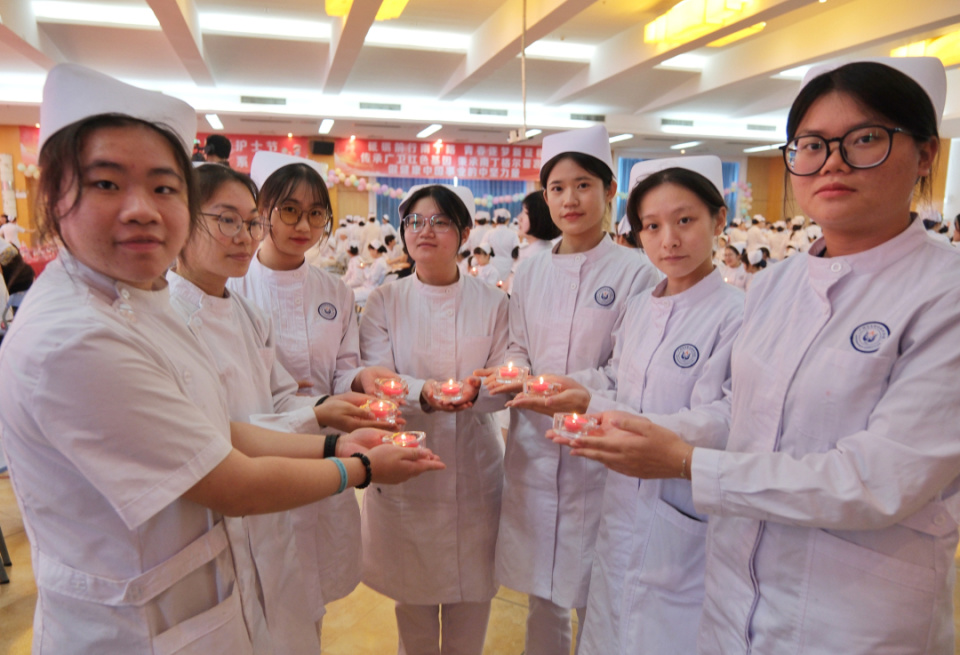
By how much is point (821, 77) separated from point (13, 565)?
4188 mm

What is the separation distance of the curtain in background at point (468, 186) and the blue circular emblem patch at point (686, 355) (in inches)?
543

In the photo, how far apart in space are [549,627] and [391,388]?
1139mm

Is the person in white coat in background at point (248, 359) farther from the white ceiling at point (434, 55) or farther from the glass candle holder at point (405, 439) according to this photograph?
the white ceiling at point (434, 55)

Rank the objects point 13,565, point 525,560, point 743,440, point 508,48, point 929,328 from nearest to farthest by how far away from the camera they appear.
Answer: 1. point 929,328
2. point 743,440
3. point 525,560
4. point 13,565
5. point 508,48

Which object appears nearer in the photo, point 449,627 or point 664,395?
point 664,395

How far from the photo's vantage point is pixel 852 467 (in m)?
1.11

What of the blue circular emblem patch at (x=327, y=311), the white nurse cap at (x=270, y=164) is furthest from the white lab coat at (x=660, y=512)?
the white nurse cap at (x=270, y=164)

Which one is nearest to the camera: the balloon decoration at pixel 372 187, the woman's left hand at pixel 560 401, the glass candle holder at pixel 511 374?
the woman's left hand at pixel 560 401

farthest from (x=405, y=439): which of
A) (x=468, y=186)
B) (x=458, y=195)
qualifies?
(x=468, y=186)

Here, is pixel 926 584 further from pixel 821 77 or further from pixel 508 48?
pixel 508 48

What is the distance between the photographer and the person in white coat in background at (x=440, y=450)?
2.20 meters

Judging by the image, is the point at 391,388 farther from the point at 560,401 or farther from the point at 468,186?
the point at 468,186

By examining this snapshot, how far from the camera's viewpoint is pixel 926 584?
1.12 metres

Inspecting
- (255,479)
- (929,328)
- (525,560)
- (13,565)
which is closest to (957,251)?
(929,328)
